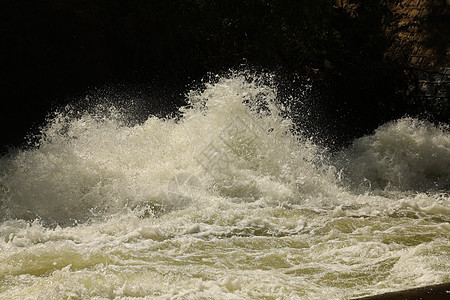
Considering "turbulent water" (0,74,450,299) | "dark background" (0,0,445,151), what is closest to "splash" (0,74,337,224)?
"turbulent water" (0,74,450,299)

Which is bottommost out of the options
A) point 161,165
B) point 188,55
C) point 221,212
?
point 221,212

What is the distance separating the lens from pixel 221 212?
4645mm

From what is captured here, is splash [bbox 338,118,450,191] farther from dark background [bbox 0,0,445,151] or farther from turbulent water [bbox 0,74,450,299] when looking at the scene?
dark background [bbox 0,0,445,151]

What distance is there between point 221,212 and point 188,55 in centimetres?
582

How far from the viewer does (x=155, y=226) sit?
13.5 ft

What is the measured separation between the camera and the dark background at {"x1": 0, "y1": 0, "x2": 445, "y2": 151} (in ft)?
28.3

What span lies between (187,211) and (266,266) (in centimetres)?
155

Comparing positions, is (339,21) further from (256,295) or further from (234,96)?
(256,295)

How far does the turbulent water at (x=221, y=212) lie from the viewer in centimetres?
296

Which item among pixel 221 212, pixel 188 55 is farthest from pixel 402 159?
pixel 188 55

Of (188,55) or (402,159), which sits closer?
(402,159)

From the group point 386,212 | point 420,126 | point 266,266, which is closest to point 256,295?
point 266,266

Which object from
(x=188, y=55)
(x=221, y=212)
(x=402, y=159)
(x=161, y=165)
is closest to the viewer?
(x=221, y=212)

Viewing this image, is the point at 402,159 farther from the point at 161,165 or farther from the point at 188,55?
the point at 188,55
